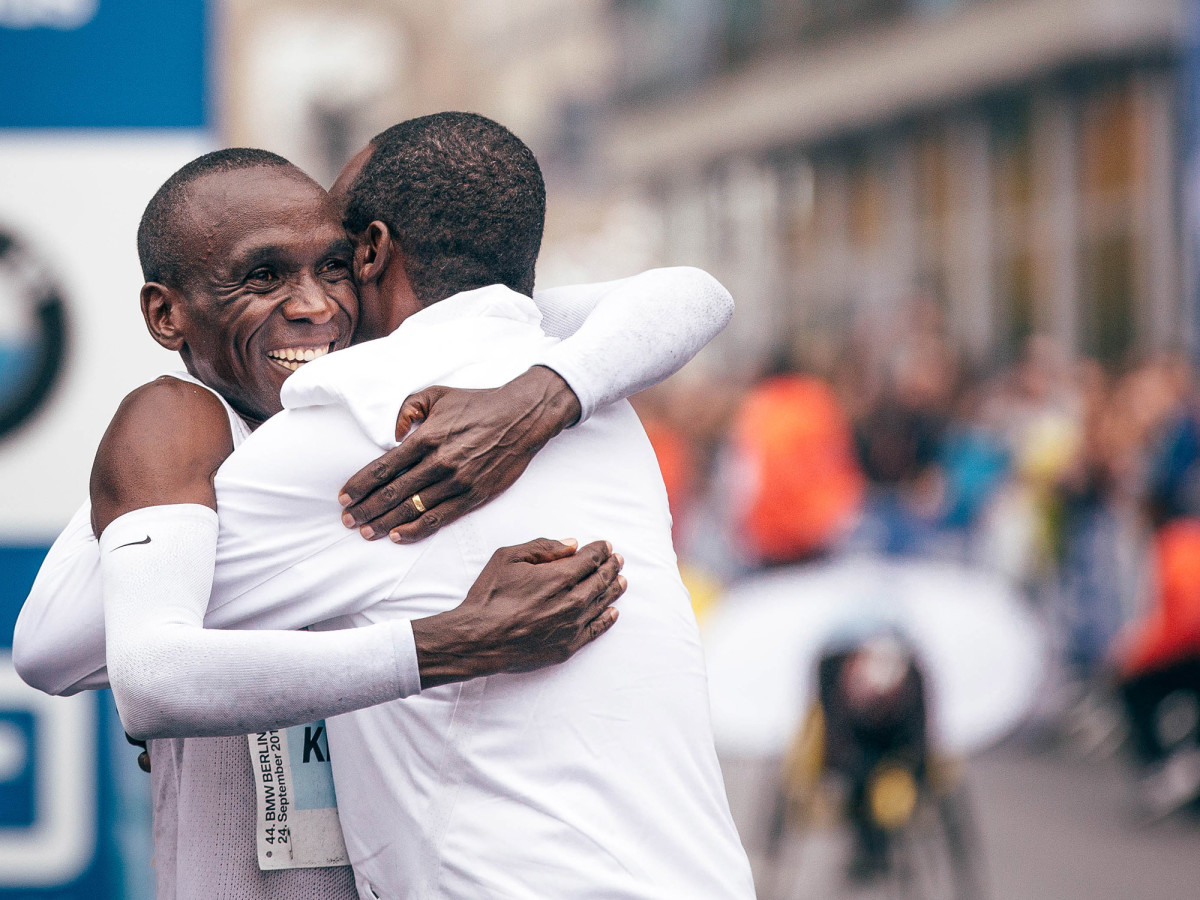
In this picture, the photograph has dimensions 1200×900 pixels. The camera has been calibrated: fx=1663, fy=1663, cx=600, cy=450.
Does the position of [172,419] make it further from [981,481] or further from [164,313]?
[981,481]

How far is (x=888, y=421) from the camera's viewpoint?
30.7ft

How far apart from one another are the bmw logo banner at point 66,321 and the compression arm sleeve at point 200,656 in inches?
78.6

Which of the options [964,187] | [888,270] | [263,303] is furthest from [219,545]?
[888,270]

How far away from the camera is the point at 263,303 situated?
2.15 meters

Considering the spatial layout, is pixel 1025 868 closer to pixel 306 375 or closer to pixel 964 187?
pixel 306 375

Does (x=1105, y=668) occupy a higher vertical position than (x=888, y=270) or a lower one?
lower

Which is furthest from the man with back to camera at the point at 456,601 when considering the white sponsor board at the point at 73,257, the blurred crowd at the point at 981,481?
the blurred crowd at the point at 981,481

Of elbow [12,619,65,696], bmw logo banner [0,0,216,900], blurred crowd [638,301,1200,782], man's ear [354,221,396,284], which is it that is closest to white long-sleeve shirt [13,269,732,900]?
elbow [12,619,65,696]

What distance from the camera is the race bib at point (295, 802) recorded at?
2.07m

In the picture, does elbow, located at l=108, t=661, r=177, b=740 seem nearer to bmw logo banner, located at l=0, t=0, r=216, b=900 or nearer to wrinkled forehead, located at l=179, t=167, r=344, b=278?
wrinkled forehead, located at l=179, t=167, r=344, b=278

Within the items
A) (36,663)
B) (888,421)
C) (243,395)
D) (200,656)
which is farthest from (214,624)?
(888,421)

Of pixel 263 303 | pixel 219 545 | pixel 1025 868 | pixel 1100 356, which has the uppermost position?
pixel 1100 356

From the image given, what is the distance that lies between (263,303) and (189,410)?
21 centimetres

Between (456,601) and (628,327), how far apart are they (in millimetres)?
487
